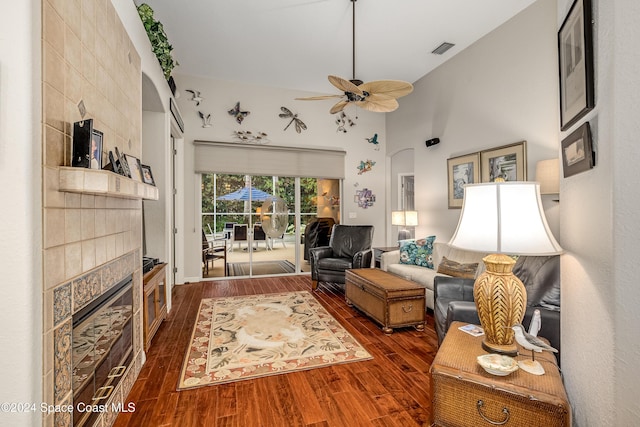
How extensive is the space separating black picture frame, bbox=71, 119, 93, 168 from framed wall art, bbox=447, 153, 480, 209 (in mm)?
3930

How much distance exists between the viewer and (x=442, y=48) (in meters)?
4.15

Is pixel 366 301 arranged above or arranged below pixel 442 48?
below

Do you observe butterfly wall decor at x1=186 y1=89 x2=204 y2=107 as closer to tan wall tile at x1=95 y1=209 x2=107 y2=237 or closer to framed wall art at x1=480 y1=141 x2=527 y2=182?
tan wall tile at x1=95 y1=209 x2=107 y2=237

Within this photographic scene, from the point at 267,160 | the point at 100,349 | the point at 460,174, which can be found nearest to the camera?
the point at 100,349

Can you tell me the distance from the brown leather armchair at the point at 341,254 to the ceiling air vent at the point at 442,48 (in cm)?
267

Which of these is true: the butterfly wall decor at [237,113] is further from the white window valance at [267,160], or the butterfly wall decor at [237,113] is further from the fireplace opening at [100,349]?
the fireplace opening at [100,349]

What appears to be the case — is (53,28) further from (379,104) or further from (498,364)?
(379,104)

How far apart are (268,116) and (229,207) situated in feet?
5.77

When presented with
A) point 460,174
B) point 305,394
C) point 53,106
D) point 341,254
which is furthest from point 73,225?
point 460,174

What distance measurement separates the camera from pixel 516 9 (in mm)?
3336

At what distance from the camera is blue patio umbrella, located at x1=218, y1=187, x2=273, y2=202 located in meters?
5.38

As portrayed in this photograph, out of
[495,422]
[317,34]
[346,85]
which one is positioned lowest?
[495,422]

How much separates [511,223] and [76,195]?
76.7 inches

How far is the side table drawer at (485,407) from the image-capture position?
1.10m
